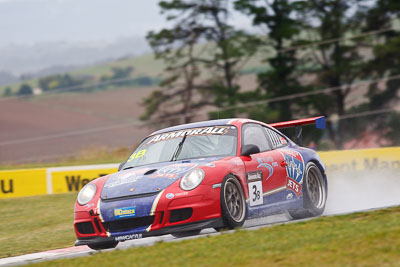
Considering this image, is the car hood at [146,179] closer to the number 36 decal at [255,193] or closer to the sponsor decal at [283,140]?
the number 36 decal at [255,193]

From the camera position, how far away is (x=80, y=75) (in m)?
38.3

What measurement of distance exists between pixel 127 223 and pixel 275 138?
295 cm

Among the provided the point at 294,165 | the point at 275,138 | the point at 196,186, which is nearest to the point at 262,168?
the point at 294,165

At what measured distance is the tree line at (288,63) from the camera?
1344 inches

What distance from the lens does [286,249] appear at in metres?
5.68

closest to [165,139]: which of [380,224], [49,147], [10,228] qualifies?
[380,224]

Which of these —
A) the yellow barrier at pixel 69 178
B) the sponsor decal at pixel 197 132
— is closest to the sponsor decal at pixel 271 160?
the sponsor decal at pixel 197 132

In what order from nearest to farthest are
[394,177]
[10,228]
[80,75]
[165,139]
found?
[165,139]
[10,228]
[394,177]
[80,75]

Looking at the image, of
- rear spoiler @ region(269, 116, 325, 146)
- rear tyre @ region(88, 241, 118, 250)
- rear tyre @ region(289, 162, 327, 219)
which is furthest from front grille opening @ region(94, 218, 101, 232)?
rear spoiler @ region(269, 116, 325, 146)

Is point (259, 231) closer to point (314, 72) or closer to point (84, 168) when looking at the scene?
point (84, 168)

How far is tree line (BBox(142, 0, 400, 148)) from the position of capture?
34.1 m

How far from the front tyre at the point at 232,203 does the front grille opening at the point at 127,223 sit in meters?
0.77

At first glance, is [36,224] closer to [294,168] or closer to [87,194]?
[87,194]

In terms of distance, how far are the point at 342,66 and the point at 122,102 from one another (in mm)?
10894
